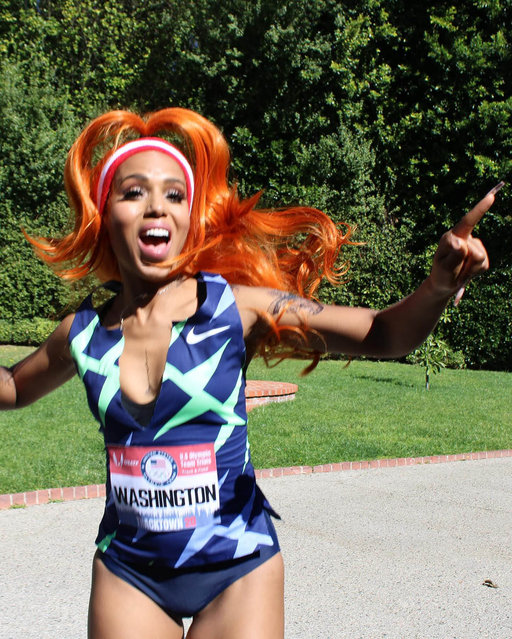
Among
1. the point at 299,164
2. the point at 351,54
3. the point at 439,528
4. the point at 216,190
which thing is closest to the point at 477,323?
the point at 299,164

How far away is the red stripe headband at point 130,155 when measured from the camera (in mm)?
2092

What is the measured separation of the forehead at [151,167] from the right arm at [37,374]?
0.46 m

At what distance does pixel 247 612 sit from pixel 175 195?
1074 mm

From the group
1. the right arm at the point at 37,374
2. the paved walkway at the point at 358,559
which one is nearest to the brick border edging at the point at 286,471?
the paved walkway at the point at 358,559

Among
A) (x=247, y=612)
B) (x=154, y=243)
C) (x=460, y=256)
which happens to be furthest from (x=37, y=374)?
(x=460, y=256)

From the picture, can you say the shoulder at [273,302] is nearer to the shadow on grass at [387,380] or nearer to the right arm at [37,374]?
the right arm at [37,374]

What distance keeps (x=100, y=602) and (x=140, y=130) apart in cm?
135

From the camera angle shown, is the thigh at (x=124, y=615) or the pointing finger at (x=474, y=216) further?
the thigh at (x=124, y=615)

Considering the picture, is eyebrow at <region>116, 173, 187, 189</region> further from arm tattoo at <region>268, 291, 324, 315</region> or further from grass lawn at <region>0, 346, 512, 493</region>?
grass lawn at <region>0, 346, 512, 493</region>

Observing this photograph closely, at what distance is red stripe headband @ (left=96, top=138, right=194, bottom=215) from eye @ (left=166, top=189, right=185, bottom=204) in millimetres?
63

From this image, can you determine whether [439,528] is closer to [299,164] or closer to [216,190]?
[216,190]

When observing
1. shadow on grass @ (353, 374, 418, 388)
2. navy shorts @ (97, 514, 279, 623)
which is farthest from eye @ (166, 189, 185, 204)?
shadow on grass @ (353, 374, 418, 388)

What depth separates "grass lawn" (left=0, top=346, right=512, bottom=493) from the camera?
20.8ft

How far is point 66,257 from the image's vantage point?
230cm
